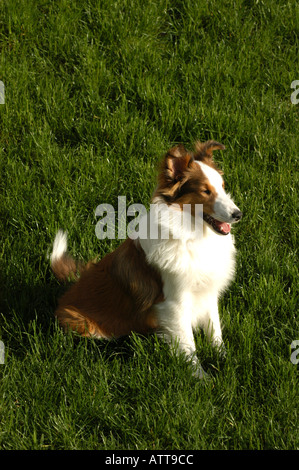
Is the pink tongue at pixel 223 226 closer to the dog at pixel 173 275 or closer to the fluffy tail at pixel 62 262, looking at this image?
the dog at pixel 173 275

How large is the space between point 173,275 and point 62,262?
1042 mm

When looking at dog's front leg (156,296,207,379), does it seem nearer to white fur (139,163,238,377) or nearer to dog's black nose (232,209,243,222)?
Result: white fur (139,163,238,377)

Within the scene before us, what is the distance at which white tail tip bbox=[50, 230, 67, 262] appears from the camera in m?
4.03

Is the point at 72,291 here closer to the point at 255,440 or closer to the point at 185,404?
the point at 185,404

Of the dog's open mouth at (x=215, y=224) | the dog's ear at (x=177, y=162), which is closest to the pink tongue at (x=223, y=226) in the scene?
the dog's open mouth at (x=215, y=224)

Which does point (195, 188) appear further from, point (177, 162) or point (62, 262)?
point (62, 262)

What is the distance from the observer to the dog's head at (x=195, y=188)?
321 cm

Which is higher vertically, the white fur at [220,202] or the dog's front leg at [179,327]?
the white fur at [220,202]

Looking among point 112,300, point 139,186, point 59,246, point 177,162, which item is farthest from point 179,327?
point 139,186

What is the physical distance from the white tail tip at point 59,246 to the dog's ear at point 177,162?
1.08 m

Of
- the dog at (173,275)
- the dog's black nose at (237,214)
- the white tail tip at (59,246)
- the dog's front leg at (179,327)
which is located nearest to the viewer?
the dog's black nose at (237,214)

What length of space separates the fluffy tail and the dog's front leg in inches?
34.6

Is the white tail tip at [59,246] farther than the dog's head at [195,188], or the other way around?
the white tail tip at [59,246]

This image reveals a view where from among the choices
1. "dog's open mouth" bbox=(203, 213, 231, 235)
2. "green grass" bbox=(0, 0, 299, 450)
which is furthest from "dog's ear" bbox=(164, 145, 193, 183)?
"green grass" bbox=(0, 0, 299, 450)
